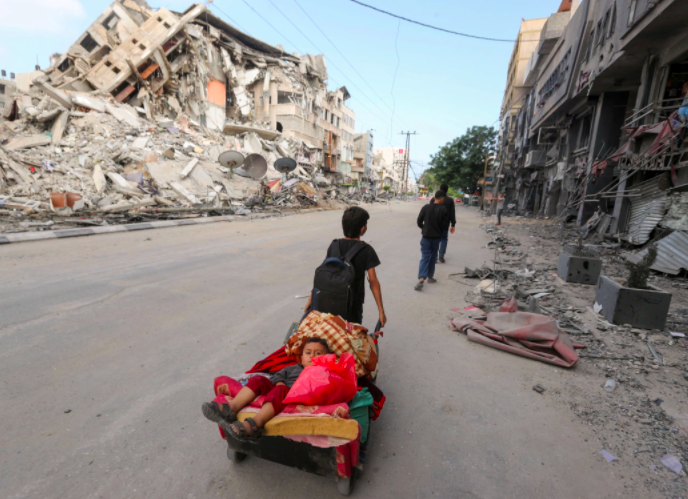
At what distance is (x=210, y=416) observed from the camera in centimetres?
184

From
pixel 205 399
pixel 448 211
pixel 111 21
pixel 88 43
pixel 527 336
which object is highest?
pixel 111 21

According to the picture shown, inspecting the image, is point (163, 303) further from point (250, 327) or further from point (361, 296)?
point (361, 296)

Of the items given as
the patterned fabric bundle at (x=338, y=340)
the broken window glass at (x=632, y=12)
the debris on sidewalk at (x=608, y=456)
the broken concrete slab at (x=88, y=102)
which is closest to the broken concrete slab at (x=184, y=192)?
the broken concrete slab at (x=88, y=102)

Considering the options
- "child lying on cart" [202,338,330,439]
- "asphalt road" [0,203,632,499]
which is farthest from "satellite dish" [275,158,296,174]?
"child lying on cart" [202,338,330,439]

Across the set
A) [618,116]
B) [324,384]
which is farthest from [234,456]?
[618,116]

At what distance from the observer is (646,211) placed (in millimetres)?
9859

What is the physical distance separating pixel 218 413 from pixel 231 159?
20.7 meters

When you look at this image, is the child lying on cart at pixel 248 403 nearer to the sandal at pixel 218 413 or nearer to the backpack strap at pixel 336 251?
the sandal at pixel 218 413

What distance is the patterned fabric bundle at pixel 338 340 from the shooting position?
2355 millimetres

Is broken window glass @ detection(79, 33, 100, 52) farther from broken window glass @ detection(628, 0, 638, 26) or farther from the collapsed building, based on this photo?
broken window glass @ detection(628, 0, 638, 26)

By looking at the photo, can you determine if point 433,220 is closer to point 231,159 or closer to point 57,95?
point 231,159

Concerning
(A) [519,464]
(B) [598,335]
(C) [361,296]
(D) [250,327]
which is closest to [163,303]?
(D) [250,327]

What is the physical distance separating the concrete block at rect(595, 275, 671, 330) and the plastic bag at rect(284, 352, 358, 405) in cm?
420

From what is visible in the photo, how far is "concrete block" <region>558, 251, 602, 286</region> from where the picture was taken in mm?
6480
